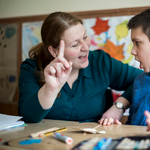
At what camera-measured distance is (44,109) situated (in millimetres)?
1022

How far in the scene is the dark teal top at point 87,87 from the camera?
1.31m

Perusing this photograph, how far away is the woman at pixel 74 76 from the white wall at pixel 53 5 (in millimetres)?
1289

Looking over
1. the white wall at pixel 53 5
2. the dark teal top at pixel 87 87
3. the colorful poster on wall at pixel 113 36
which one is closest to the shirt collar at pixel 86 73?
the dark teal top at pixel 87 87

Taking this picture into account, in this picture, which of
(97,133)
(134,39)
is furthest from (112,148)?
(134,39)

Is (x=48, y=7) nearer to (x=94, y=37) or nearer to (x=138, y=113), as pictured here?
(x=94, y=37)

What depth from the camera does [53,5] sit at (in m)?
2.88

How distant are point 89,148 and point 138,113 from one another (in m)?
0.68

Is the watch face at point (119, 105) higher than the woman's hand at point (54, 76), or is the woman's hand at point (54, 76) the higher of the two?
the woman's hand at point (54, 76)

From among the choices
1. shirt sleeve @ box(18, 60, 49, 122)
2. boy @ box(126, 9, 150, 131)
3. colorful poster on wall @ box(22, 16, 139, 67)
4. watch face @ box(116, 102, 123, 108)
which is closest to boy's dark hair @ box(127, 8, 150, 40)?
boy @ box(126, 9, 150, 131)

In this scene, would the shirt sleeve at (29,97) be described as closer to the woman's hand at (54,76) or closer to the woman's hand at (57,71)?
the woman's hand at (54,76)

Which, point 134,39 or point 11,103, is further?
point 11,103

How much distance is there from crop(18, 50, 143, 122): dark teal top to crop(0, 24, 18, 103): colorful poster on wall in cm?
178

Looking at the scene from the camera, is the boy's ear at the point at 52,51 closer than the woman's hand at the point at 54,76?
No

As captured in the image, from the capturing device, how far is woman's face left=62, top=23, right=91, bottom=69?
4.17 feet
